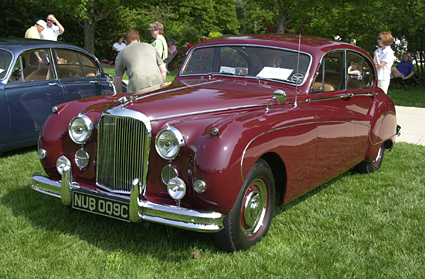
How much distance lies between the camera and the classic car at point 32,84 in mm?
5672

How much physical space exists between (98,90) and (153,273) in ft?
14.8

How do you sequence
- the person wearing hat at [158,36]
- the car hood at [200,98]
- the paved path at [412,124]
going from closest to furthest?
the car hood at [200,98] < the paved path at [412,124] < the person wearing hat at [158,36]

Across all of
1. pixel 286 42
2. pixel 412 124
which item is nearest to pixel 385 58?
pixel 412 124

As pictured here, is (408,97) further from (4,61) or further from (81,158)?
(81,158)

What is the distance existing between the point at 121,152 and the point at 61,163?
0.65 meters

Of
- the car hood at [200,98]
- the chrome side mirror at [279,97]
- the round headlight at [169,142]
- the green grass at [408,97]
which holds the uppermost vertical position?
the chrome side mirror at [279,97]

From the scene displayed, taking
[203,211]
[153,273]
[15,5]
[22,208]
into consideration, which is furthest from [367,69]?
[15,5]

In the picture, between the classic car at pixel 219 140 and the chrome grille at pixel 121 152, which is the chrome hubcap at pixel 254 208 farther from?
the chrome grille at pixel 121 152

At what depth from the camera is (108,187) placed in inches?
136

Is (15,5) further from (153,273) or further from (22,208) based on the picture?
(153,273)

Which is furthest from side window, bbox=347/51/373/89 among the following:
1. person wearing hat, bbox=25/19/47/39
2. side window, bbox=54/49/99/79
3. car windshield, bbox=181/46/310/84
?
person wearing hat, bbox=25/19/47/39

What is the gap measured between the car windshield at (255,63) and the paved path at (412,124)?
434cm

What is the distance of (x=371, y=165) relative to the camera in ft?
18.3

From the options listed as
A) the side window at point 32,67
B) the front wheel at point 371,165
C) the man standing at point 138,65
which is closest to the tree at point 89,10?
the side window at point 32,67
